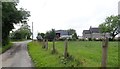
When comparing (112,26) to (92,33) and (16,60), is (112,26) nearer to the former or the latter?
(92,33)

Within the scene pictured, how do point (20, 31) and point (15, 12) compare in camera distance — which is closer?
point (15, 12)

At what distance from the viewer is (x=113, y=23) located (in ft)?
360

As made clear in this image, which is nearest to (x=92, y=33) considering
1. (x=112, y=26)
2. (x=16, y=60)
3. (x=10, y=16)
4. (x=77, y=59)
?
(x=112, y=26)

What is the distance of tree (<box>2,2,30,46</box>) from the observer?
160ft

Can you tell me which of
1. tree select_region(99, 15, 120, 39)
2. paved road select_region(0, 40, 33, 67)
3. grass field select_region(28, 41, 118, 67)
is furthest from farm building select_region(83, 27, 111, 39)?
grass field select_region(28, 41, 118, 67)

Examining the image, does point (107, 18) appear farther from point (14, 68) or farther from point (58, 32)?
point (14, 68)

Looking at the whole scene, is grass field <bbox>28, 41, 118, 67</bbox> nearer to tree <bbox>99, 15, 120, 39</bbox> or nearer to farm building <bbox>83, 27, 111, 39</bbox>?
tree <bbox>99, 15, 120, 39</bbox>

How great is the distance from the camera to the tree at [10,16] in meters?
48.7

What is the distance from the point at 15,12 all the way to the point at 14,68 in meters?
35.4

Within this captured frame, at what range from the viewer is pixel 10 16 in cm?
5184

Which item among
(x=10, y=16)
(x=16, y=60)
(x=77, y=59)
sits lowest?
(x=16, y=60)

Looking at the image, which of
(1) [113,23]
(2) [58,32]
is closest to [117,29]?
(1) [113,23]

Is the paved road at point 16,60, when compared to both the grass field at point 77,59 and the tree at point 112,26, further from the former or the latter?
the tree at point 112,26

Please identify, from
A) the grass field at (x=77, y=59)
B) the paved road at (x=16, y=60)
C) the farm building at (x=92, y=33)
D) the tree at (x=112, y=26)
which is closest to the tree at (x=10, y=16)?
the paved road at (x=16, y=60)
